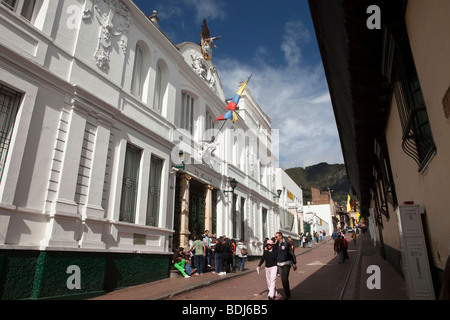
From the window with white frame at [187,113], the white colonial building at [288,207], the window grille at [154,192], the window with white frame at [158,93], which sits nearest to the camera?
the window grille at [154,192]

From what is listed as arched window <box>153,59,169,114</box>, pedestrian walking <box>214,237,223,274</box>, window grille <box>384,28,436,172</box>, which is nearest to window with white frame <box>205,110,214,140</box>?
arched window <box>153,59,169,114</box>

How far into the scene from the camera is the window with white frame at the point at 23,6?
25.6 ft

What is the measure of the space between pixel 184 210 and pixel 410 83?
419 inches

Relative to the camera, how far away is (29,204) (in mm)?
7273

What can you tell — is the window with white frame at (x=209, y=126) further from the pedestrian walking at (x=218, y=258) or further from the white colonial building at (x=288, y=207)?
the white colonial building at (x=288, y=207)

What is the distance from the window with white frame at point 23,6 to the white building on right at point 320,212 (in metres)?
43.1

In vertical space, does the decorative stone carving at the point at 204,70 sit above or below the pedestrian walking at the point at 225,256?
above

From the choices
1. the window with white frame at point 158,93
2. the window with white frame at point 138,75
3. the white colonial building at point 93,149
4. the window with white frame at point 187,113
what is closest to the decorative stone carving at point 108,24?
the white colonial building at point 93,149

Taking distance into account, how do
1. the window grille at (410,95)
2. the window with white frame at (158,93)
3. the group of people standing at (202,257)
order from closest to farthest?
the window grille at (410,95), the group of people standing at (202,257), the window with white frame at (158,93)

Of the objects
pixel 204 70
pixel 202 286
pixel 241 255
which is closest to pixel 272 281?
pixel 202 286

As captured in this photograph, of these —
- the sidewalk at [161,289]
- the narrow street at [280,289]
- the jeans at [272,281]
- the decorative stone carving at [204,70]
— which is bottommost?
the narrow street at [280,289]

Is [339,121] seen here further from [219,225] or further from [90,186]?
[219,225]

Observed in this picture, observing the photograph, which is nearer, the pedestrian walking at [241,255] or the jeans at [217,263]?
the jeans at [217,263]

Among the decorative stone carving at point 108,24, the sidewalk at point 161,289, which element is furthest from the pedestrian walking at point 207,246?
the decorative stone carving at point 108,24
